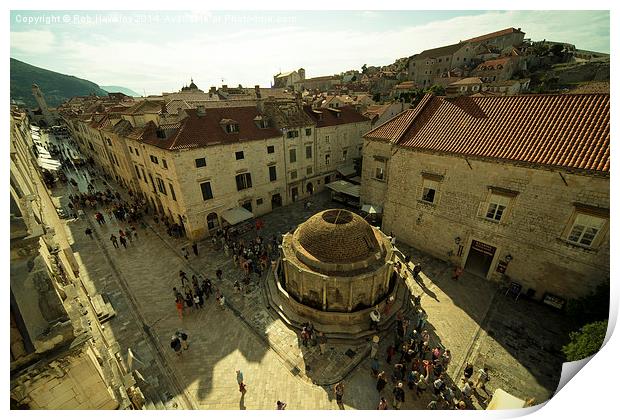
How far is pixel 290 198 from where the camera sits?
28406 millimetres

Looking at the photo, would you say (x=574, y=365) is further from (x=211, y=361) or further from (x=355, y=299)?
(x=211, y=361)

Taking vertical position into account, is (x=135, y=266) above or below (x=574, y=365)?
below

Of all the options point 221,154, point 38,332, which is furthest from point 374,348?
point 221,154

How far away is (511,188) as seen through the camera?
14.3 metres

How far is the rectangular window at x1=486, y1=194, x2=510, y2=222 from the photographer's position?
14.8 m

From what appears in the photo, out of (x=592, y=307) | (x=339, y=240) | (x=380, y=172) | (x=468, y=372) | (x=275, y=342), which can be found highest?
(x=380, y=172)

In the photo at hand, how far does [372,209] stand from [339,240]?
389 inches

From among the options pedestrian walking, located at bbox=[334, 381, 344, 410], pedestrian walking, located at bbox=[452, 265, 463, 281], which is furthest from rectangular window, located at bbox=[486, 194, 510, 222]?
pedestrian walking, located at bbox=[334, 381, 344, 410]

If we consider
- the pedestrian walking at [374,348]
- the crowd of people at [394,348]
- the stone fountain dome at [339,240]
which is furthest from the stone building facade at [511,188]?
the pedestrian walking at [374,348]

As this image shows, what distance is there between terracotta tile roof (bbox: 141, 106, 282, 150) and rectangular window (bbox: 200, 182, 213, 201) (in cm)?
323

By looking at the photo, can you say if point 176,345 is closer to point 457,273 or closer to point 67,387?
point 67,387

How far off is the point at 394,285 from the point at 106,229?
85.9 ft

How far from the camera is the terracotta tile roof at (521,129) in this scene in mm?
12484
